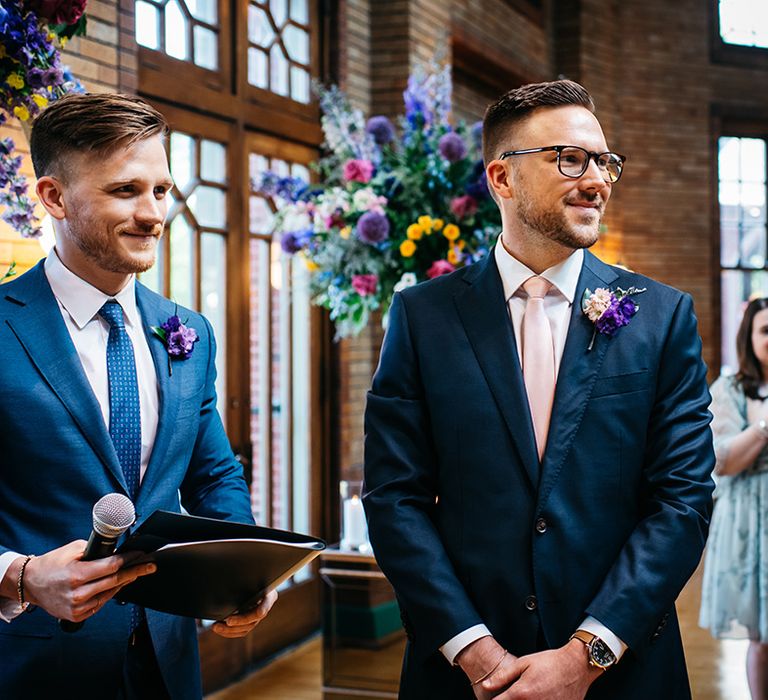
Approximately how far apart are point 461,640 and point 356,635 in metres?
2.56

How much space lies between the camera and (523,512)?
189cm

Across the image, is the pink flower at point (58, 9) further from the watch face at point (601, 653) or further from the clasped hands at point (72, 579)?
the watch face at point (601, 653)

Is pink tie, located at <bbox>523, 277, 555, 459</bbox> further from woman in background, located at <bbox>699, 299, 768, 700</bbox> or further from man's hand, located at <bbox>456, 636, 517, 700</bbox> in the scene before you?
woman in background, located at <bbox>699, 299, 768, 700</bbox>

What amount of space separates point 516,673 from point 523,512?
0.28 metres

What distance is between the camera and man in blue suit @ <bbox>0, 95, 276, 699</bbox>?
5.83 ft

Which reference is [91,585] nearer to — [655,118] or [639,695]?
[639,695]

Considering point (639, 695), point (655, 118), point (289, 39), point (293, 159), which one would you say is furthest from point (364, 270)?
point (655, 118)

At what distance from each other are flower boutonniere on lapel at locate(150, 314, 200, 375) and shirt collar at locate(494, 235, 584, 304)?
→ 0.62m

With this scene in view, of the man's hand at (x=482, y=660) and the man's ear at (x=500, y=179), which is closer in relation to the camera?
the man's hand at (x=482, y=660)

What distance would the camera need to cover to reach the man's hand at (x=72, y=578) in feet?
5.28

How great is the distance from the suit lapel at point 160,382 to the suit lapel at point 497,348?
564 millimetres

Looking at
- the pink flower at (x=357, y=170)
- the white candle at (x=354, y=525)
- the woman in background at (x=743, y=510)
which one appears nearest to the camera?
the woman in background at (x=743, y=510)

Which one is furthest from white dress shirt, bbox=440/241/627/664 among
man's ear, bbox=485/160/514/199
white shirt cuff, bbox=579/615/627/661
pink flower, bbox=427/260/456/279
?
pink flower, bbox=427/260/456/279

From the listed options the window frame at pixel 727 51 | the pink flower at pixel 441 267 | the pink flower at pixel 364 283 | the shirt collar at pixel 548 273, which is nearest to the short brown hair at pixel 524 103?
the shirt collar at pixel 548 273
